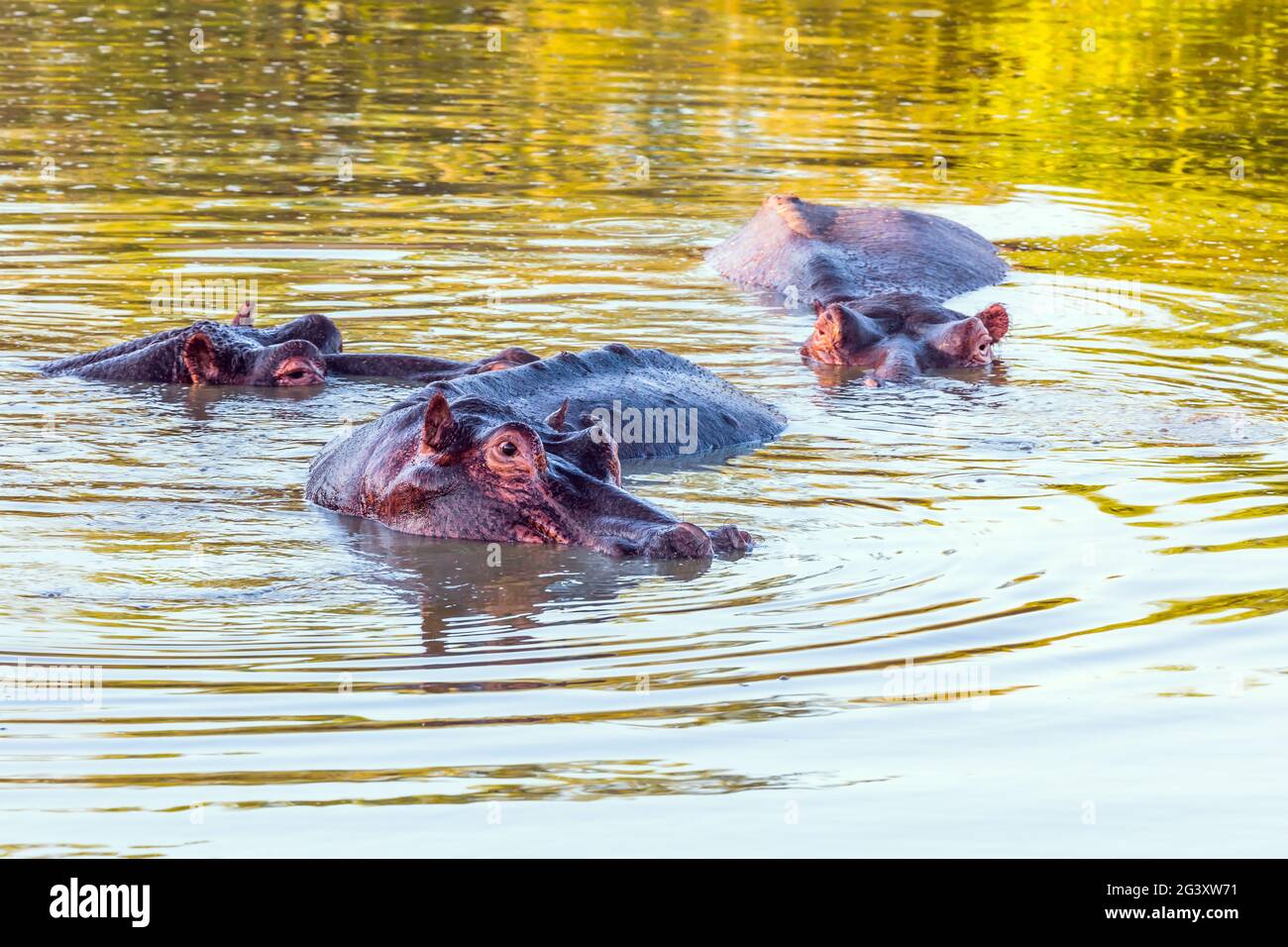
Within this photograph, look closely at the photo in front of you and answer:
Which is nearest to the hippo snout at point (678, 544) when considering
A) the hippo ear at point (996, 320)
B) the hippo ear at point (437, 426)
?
the hippo ear at point (437, 426)

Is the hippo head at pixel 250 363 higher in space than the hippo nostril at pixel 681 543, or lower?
higher

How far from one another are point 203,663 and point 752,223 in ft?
34.9

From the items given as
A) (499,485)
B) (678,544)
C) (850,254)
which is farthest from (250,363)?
(850,254)

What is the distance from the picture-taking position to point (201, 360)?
11.6 meters

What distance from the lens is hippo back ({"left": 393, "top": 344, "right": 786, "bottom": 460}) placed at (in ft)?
31.5

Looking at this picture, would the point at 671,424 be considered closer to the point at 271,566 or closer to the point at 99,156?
the point at 271,566

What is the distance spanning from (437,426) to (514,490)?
407 mm

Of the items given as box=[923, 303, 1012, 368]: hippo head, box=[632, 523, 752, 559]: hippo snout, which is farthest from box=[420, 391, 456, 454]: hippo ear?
box=[923, 303, 1012, 368]: hippo head

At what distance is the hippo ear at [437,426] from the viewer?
821 cm

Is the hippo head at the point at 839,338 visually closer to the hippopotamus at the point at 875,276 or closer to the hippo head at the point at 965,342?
the hippopotamus at the point at 875,276

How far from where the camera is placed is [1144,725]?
618cm

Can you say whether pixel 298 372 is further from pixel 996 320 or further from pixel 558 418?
pixel 996 320

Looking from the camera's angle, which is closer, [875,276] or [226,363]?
[226,363]
